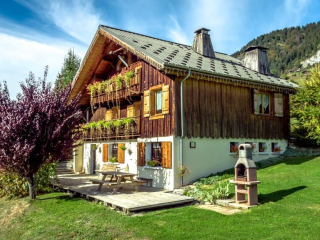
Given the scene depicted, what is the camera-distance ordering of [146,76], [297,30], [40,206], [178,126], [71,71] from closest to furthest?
[40,206] → [178,126] → [146,76] → [71,71] → [297,30]

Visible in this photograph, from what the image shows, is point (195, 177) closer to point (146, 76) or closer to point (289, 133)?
point (146, 76)

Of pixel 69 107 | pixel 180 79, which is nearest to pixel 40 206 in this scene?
pixel 69 107

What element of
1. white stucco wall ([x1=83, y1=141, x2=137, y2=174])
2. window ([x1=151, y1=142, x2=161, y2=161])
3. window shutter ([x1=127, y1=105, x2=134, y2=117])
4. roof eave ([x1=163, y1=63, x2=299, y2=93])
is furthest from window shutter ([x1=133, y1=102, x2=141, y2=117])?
roof eave ([x1=163, y1=63, x2=299, y2=93])

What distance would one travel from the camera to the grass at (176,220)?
770 cm

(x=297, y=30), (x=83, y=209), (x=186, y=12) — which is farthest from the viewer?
(x=297, y=30)

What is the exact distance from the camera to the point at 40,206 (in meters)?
11.8

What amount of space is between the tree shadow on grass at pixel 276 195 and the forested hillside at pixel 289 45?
82015 mm

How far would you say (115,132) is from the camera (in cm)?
1856

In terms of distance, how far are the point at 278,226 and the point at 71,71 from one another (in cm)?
3403

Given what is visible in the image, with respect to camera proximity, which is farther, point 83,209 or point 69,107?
point 69,107

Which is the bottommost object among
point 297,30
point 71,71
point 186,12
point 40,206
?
point 40,206

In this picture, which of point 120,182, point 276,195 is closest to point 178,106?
point 120,182

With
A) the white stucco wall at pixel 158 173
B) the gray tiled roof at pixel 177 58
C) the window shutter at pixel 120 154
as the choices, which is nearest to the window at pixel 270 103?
the gray tiled roof at pixel 177 58

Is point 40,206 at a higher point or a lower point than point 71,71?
lower
